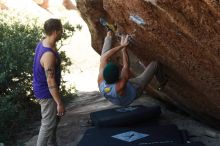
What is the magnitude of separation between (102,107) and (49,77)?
12.7ft

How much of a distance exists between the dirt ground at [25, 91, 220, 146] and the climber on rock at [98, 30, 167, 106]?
1.05 m

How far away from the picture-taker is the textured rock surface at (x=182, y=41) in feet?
15.6

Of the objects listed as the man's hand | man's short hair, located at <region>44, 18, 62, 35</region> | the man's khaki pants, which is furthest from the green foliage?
man's short hair, located at <region>44, 18, 62, 35</region>

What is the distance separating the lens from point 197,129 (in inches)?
294

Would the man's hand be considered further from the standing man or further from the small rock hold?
the small rock hold

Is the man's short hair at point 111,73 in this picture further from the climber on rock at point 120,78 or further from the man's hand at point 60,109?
the man's hand at point 60,109

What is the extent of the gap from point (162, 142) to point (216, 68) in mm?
1083

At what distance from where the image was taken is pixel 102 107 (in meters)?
9.74

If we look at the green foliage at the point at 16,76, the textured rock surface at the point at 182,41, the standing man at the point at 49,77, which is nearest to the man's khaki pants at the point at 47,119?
the standing man at the point at 49,77

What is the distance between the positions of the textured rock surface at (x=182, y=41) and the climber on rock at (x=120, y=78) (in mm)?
187

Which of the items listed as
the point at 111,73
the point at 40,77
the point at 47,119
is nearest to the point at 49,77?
the point at 40,77

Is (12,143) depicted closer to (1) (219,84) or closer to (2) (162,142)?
(2) (162,142)

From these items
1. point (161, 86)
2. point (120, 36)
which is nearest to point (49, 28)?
point (120, 36)

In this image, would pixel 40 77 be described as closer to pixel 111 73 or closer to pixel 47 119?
pixel 47 119
